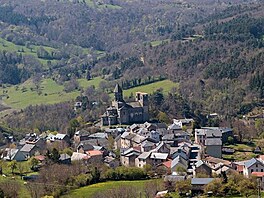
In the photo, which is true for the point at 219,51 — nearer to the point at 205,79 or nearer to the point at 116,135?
the point at 205,79

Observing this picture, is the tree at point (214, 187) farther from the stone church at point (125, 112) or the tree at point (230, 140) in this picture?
the stone church at point (125, 112)

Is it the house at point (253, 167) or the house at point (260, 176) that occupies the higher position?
the house at point (253, 167)

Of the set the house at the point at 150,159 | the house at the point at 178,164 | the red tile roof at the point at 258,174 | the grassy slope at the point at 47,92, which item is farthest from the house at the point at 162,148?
the grassy slope at the point at 47,92

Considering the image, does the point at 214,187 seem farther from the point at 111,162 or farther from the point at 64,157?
the point at 64,157

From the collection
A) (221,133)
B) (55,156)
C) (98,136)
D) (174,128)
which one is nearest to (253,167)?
(221,133)

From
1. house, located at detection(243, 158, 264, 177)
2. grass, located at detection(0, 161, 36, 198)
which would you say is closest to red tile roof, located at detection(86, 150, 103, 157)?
grass, located at detection(0, 161, 36, 198)

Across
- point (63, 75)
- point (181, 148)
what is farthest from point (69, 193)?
point (63, 75)
